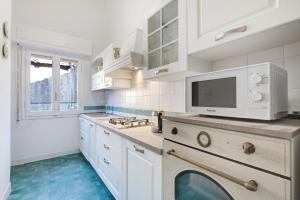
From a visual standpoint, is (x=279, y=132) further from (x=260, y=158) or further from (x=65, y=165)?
(x=65, y=165)

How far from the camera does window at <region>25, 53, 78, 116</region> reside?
2906 millimetres

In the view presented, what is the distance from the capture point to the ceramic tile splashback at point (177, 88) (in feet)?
2.92

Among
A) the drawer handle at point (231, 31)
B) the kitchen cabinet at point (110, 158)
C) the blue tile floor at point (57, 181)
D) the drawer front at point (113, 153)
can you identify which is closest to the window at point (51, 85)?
the blue tile floor at point (57, 181)

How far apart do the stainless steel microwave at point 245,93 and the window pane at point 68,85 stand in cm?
303

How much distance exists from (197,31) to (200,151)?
72 cm

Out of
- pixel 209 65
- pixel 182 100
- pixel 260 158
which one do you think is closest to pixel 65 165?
pixel 182 100

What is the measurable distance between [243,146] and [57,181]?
7.98 feet

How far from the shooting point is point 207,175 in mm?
737

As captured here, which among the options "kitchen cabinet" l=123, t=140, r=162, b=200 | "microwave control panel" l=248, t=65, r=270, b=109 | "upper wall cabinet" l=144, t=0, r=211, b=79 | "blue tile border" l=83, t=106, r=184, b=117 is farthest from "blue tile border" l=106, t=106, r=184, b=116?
"microwave control panel" l=248, t=65, r=270, b=109

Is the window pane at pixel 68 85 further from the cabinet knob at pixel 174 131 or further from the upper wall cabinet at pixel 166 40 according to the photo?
the cabinet knob at pixel 174 131

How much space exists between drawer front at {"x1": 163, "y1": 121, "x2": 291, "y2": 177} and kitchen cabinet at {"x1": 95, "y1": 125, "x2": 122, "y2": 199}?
2.90 feet

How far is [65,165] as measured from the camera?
8.75 ft

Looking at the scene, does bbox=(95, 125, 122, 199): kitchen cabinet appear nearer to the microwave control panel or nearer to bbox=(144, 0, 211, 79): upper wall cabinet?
bbox=(144, 0, 211, 79): upper wall cabinet

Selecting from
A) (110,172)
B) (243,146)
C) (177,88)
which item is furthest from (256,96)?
(110,172)
